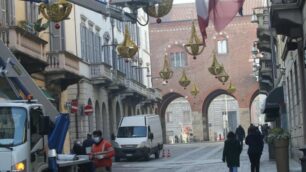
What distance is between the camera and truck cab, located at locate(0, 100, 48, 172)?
12547 mm

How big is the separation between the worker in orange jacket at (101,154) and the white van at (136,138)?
73.1ft

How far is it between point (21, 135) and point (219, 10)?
5652mm

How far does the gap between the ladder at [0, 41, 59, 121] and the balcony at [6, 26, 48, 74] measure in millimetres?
12024

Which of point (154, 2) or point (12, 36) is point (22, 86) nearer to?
point (154, 2)

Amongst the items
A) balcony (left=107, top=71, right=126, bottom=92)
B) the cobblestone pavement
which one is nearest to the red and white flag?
the cobblestone pavement

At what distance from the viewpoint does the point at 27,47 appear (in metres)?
29.0

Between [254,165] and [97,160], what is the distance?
6514 mm

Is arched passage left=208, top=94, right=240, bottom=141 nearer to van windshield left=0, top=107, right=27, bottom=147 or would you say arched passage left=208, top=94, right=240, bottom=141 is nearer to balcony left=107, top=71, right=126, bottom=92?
balcony left=107, top=71, right=126, bottom=92

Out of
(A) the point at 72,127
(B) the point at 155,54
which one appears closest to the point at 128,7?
(A) the point at 72,127

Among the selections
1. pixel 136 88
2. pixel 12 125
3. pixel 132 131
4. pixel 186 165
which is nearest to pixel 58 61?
pixel 132 131

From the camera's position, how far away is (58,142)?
15125 mm

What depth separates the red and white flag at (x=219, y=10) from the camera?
1580 cm

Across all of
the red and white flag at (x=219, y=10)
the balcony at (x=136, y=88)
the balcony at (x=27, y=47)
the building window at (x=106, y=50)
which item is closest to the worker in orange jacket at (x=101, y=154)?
the red and white flag at (x=219, y=10)

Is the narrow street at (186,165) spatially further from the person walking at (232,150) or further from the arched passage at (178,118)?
the arched passage at (178,118)
